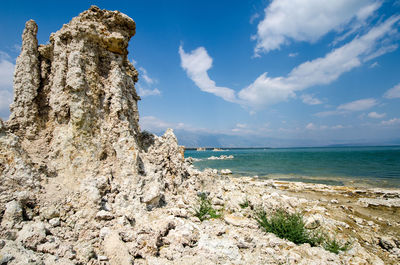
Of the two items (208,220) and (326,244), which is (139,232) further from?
(326,244)

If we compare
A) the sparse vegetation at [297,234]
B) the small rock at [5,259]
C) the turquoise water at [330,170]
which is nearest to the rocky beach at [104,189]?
the small rock at [5,259]

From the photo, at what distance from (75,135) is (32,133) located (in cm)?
167

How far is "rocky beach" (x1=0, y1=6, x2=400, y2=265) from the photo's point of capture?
14.7 ft

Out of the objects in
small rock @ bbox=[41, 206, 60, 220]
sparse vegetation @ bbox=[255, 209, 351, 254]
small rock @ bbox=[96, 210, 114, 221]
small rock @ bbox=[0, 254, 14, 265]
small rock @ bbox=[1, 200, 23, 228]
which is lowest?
sparse vegetation @ bbox=[255, 209, 351, 254]

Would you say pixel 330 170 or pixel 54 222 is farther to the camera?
pixel 330 170

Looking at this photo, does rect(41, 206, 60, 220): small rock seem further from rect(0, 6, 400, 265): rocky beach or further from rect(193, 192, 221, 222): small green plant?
rect(193, 192, 221, 222): small green plant

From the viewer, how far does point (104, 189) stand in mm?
5953

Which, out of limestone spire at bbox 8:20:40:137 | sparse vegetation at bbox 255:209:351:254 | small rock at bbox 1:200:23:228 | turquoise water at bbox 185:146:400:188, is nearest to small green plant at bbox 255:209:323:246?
sparse vegetation at bbox 255:209:351:254

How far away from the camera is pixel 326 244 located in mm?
6012

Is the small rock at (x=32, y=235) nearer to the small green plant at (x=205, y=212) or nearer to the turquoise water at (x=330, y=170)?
the small green plant at (x=205, y=212)

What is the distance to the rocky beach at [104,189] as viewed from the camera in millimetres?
4484

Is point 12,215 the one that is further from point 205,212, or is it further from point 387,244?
point 387,244

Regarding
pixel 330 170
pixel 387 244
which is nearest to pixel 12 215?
pixel 387 244

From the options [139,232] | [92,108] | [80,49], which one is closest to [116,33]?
[80,49]
